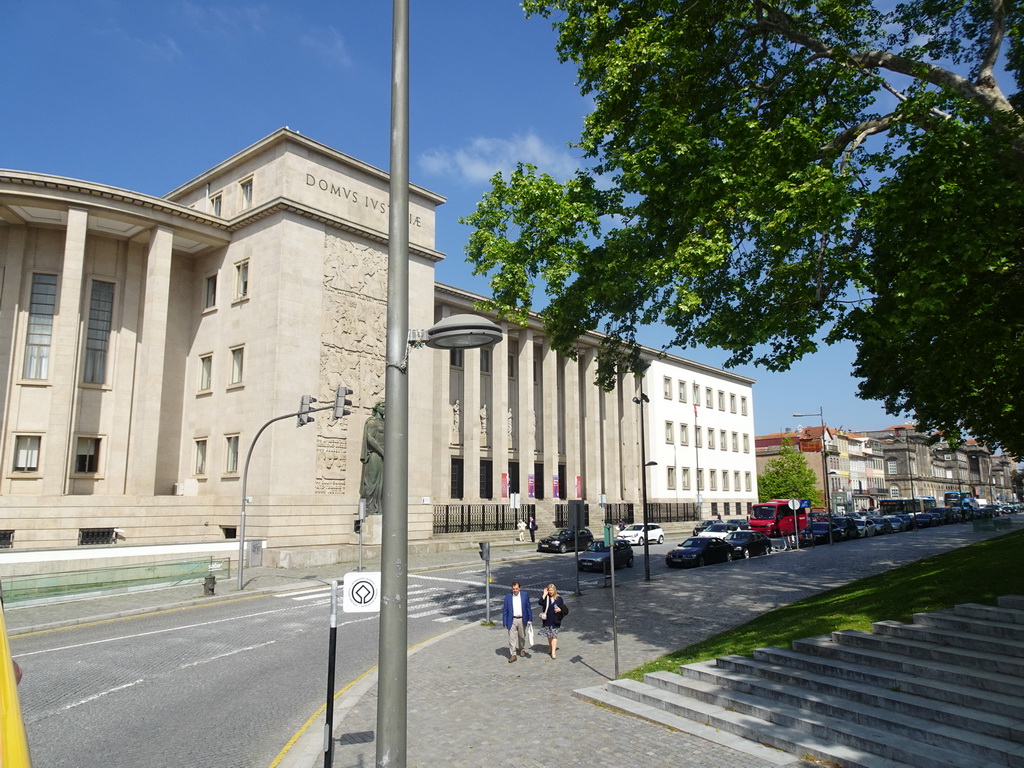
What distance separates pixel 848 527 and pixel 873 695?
137ft

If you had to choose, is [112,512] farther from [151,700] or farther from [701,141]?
[701,141]

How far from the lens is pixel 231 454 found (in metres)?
34.6

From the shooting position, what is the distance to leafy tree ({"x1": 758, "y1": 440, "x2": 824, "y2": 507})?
257ft

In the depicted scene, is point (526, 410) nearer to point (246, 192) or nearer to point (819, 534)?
point (819, 534)

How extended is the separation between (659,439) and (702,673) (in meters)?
59.6

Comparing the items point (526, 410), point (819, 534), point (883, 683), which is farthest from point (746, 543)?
point (883, 683)

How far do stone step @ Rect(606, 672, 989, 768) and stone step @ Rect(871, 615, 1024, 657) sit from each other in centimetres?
269

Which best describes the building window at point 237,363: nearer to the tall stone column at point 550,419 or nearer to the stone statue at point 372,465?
the stone statue at point 372,465

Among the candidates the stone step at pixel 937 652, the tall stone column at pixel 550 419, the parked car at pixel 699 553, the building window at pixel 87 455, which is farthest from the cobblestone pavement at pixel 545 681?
the tall stone column at pixel 550 419

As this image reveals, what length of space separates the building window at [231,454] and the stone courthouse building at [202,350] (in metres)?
0.11

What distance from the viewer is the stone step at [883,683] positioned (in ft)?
26.2

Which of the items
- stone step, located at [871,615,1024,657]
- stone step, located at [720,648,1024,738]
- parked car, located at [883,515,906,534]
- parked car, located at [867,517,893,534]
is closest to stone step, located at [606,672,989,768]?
stone step, located at [720,648,1024,738]

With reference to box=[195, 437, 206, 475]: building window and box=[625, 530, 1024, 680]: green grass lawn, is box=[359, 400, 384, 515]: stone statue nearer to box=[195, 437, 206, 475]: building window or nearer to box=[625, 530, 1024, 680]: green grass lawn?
box=[195, 437, 206, 475]: building window

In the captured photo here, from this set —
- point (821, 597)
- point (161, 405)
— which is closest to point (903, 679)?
point (821, 597)
